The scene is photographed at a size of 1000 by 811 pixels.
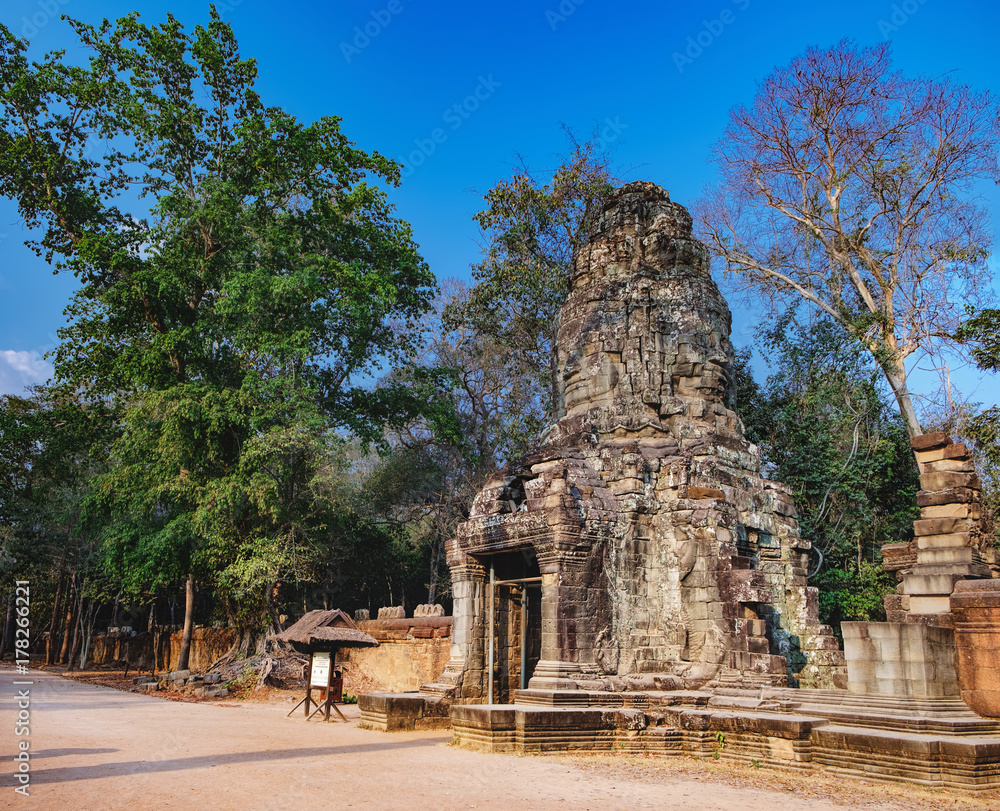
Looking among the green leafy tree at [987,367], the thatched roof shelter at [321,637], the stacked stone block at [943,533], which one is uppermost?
the green leafy tree at [987,367]

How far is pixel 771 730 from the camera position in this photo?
307 inches

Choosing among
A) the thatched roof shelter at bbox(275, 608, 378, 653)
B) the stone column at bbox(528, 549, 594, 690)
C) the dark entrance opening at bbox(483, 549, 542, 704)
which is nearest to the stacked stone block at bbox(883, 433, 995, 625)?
the stone column at bbox(528, 549, 594, 690)

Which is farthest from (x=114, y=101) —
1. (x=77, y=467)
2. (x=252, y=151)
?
(x=77, y=467)

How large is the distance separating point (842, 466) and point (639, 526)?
9.94 metres

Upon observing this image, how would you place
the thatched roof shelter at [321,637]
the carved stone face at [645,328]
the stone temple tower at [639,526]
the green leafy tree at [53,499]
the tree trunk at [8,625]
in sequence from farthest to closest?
the tree trunk at [8,625] → the green leafy tree at [53,499] → the carved stone face at [645,328] → the thatched roof shelter at [321,637] → the stone temple tower at [639,526]

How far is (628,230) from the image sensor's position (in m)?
14.9

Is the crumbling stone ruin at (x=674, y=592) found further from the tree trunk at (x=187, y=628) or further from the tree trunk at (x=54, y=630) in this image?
the tree trunk at (x=54, y=630)

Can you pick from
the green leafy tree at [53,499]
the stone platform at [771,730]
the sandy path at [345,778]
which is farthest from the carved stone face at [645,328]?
the green leafy tree at [53,499]

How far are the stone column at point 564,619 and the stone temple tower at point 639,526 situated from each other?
0.02 metres

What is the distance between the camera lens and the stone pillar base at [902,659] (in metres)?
7.31

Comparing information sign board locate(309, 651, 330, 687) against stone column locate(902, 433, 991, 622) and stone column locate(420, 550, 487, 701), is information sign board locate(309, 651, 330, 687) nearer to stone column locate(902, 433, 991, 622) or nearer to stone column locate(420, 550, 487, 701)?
stone column locate(420, 550, 487, 701)

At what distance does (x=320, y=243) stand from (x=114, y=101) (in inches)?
261

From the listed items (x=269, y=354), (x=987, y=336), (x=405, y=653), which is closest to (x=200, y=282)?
(x=269, y=354)

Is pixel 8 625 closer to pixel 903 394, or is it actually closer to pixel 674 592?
pixel 674 592
